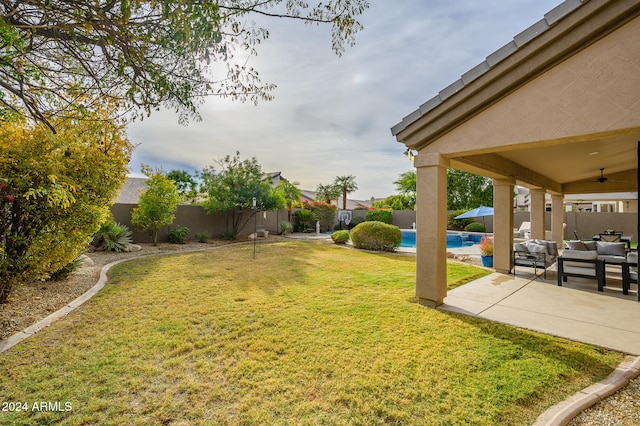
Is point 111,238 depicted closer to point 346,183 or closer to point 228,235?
point 228,235

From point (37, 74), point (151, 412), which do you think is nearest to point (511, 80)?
point (151, 412)

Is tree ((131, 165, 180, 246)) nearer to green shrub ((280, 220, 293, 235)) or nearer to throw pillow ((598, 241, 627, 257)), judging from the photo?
green shrub ((280, 220, 293, 235))

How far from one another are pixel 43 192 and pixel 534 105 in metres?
7.71

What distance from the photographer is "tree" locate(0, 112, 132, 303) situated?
4.73 m

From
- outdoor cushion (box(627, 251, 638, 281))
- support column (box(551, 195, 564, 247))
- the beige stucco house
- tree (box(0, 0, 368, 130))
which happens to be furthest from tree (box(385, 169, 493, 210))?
tree (box(0, 0, 368, 130))

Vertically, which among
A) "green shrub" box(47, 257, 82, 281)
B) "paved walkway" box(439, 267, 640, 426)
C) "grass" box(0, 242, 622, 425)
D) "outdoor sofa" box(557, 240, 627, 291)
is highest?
"outdoor sofa" box(557, 240, 627, 291)

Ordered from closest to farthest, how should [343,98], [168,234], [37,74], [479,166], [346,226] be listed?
[37,74] → [479,166] → [343,98] → [168,234] → [346,226]

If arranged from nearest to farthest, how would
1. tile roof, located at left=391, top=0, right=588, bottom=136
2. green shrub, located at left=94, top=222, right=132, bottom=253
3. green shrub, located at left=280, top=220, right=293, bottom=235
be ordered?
tile roof, located at left=391, top=0, right=588, bottom=136 < green shrub, located at left=94, top=222, right=132, bottom=253 < green shrub, located at left=280, top=220, right=293, bottom=235

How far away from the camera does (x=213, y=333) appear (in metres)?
4.62

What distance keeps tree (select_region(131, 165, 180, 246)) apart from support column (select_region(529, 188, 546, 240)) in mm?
16265

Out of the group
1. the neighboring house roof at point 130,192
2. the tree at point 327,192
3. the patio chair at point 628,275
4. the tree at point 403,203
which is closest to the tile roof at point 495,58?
the patio chair at point 628,275

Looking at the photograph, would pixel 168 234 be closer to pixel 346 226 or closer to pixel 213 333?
pixel 213 333

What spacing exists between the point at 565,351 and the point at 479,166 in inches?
176

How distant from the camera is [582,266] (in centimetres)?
751
